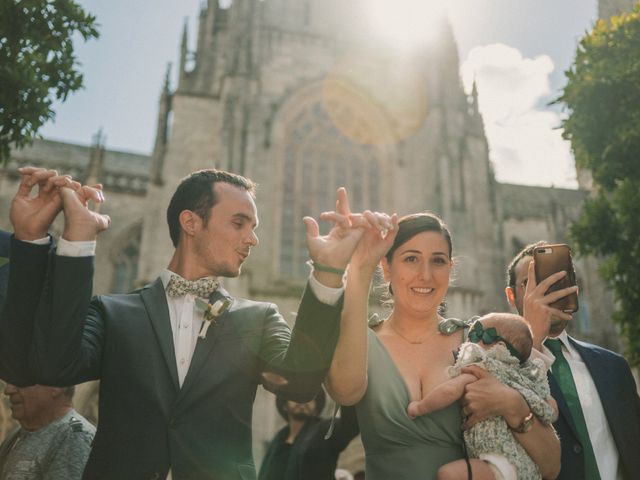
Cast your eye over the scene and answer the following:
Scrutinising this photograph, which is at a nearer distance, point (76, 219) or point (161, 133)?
point (76, 219)

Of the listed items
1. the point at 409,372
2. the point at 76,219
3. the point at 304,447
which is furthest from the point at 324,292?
the point at 304,447

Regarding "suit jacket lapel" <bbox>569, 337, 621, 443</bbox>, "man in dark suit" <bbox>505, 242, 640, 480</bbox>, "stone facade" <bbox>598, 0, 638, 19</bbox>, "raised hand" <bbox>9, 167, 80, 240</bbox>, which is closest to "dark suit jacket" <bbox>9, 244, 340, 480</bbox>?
"raised hand" <bbox>9, 167, 80, 240</bbox>

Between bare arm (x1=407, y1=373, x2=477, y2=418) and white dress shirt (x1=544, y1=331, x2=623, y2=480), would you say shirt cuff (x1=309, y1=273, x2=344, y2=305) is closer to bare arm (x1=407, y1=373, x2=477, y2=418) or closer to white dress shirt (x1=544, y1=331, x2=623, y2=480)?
bare arm (x1=407, y1=373, x2=477, y2=418)

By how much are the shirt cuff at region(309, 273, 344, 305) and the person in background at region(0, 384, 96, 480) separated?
203cm

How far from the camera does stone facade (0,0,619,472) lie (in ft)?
53.0

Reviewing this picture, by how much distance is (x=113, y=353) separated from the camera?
2146mm

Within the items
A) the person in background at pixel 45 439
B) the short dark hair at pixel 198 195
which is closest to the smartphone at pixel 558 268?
the short dark hair at pixel 198 195

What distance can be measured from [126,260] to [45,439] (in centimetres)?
1760

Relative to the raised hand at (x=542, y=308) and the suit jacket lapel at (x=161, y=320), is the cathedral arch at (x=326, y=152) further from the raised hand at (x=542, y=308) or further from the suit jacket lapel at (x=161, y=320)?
the suit jacket lapel at (x=161, y=320)

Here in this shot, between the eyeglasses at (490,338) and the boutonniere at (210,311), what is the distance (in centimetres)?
97

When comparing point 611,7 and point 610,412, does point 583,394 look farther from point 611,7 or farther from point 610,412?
point 611,7

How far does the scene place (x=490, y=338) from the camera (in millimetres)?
2244

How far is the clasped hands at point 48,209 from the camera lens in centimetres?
189

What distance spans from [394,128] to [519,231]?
8.37m
